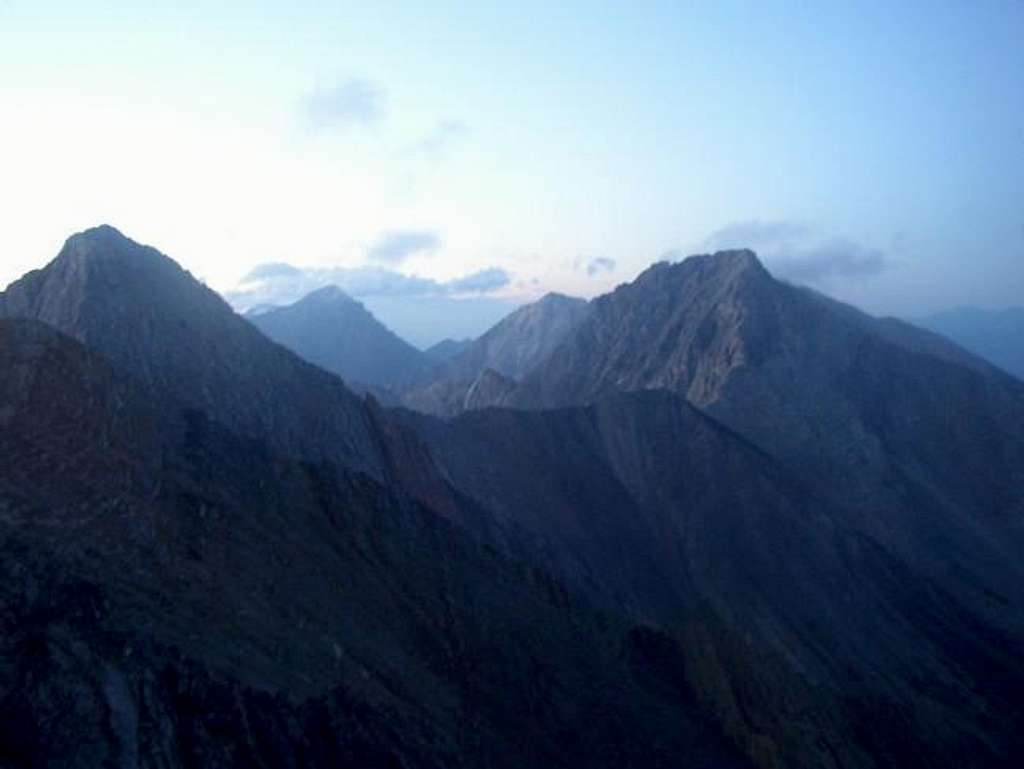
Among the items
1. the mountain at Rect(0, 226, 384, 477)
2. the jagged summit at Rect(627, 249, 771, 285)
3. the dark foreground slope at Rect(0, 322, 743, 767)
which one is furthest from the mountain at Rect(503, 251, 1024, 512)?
the dark foreground slope at Rect(0, 322, 743, 767)

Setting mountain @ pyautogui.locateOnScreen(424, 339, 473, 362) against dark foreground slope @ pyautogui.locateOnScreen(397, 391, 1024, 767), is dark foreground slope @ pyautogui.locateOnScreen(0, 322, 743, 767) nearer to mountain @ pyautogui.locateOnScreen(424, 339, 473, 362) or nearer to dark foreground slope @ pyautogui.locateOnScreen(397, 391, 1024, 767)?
dark foreground slope @ pyautogui.locateOnScreen(397, 391, 1024, 767)

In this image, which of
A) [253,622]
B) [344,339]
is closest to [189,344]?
[253,622]

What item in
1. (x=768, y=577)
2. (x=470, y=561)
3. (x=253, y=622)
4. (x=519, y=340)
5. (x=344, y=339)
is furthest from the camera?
(x=344, y=339)

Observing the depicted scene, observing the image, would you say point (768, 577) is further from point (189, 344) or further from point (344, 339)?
point (344, 339)

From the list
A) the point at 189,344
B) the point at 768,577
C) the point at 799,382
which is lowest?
the point at 768,577

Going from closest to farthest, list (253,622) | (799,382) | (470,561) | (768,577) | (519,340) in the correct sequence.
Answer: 1. (253,622)
2. (470,561)
3. (768,577)
4. (799,382)
5. (519,340)

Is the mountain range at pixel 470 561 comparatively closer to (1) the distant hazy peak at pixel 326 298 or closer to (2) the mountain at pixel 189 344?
(2) the mountain at pixel 189 344

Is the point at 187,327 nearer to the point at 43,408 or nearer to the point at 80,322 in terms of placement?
the point at 80,322
